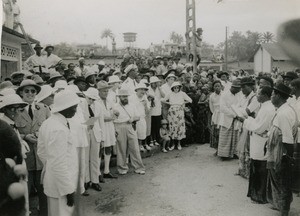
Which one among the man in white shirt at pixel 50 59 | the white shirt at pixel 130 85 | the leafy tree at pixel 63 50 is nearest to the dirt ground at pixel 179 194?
the white shirt at pixel 130 85

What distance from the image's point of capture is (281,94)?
3912 millimetres

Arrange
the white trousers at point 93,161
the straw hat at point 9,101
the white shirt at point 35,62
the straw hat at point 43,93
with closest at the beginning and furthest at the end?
1. the straw hat at point 9,101
2. the straw hat at point 43,93
3. the white trousers at point 93,161
4. the white shirt at point 35,62

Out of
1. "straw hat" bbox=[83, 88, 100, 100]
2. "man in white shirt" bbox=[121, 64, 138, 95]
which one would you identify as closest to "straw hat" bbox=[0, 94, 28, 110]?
"straw hat" bbox=[83, 88, 100, 100]

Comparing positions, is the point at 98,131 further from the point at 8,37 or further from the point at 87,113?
the point at 8,37

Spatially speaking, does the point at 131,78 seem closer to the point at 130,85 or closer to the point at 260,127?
the point at 130,85

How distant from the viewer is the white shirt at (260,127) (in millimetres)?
4262

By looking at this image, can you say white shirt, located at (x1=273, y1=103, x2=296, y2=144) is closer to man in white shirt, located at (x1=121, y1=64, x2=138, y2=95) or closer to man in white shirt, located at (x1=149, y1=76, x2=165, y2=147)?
man in white shirt, located at (x1=121, y1=64, x2=138, y2=95)

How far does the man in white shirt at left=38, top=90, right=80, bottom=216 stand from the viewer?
3053 millimetres

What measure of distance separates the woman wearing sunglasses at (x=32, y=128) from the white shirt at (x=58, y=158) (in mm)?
695

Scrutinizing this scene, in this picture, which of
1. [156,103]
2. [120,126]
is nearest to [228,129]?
[156,103]

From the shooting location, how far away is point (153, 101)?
7.01m

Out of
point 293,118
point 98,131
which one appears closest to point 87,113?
point 98,131

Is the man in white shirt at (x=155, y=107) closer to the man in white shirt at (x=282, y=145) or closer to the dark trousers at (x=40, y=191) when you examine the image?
the man in white shirt at (x=282, y=145)

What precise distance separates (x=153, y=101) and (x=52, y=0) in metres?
3.50
